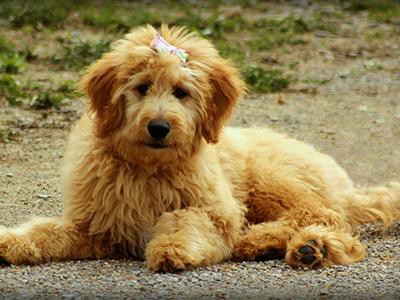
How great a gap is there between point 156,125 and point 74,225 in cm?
93

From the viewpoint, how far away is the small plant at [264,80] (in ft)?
42.9

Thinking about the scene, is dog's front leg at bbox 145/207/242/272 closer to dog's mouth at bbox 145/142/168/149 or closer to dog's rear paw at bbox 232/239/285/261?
dog's rear paw at bbox 232/239/285/261

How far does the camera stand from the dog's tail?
8.28 meters

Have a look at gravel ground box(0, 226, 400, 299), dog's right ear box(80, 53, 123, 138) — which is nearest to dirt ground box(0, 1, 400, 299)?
gravel ground box(0, 226, 400, 299)

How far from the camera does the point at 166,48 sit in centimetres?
715

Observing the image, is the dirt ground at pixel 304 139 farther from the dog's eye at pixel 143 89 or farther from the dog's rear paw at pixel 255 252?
Answer: the dog's eye at pixel 143 89

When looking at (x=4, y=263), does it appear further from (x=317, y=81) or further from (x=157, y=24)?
(x=157, y=24)

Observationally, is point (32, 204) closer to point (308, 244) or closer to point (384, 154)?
A: point (308, 244)

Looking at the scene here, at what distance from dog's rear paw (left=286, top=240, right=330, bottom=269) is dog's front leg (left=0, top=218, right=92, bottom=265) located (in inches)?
50.4

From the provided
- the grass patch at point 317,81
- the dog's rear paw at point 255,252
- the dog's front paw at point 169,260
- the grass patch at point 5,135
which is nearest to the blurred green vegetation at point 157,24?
the grass patch at point 317,81

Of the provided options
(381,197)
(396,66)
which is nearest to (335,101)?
(396,66)

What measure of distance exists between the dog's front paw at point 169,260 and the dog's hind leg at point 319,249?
700mm

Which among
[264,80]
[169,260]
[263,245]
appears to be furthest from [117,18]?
[169,260]

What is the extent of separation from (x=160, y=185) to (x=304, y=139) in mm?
4184
